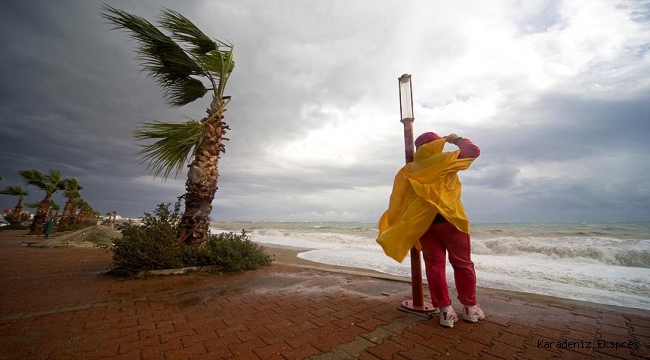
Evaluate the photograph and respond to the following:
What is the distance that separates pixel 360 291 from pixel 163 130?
5.14 metres

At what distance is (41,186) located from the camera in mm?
18234

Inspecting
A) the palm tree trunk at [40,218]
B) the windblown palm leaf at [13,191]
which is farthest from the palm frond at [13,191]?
the palm tree trunk at [40,218]

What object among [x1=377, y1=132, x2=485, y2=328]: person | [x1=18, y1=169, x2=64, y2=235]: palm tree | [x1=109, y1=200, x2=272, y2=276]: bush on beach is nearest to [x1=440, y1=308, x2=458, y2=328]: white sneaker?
[x1=377, y1=132, x2=485, y2=328]: person

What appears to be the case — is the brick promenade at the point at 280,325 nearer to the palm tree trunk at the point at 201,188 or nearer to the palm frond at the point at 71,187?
the palm tree trunk at the point at 201,188

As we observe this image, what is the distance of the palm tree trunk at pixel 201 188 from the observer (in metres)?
5.51

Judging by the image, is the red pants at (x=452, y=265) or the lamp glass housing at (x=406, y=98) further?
the lamp glass housing at (x=406, y=98)

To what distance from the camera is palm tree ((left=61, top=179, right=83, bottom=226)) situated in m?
20.6

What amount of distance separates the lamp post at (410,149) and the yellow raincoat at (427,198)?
13.0 inches

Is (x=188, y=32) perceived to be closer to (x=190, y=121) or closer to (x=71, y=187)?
(x=190, y=121)

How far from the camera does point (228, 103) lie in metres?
6.27

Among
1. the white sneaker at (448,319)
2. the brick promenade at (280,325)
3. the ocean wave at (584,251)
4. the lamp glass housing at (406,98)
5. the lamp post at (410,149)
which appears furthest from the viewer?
the ocean wave at (584,251)

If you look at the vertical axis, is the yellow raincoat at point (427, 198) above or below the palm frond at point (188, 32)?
below

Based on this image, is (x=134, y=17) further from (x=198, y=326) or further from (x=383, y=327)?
(x=383, y=327)

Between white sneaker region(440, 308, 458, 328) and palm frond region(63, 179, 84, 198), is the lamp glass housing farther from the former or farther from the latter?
palm frond region(63, 179, 84, 198)
